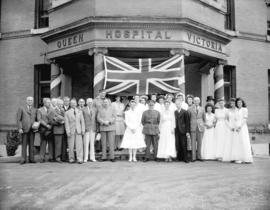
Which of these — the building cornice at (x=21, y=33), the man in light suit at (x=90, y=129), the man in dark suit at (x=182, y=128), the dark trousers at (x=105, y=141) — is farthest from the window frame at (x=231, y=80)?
the building cornice at (x=21, y=33)

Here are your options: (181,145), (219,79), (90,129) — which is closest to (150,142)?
(181,145)

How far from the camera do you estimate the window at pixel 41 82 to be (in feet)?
54.1

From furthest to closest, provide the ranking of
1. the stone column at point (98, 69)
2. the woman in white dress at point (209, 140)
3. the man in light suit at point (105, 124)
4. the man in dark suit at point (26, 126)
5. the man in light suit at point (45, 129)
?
the stone column at point (98, 69) → the woman in white dress at point (209, 140) → the man in light suit at point (105, 124) → the man in light suit at point (45, 129) → the man in dark suit at point (26, 126)

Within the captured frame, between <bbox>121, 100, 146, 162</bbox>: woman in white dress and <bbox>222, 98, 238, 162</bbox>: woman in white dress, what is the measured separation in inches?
94.6

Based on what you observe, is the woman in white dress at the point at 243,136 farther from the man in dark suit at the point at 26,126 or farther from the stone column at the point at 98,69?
the man in dark suit at the point at 26,126

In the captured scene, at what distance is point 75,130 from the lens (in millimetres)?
10555

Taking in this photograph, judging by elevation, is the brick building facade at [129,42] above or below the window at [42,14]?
below

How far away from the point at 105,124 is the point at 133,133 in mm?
888

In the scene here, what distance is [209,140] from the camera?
11367mm

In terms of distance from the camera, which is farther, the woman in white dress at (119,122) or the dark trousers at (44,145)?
the woman in white dress at (119,122)

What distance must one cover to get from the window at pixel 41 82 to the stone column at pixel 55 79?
6.08 ft

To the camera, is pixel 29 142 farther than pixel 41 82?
No

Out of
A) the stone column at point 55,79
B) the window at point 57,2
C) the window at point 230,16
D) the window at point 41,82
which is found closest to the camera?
the window at point 57,2

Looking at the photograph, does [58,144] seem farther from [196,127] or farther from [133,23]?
[133,23]
